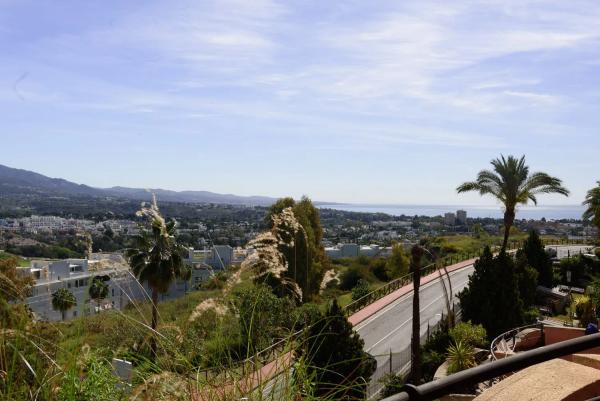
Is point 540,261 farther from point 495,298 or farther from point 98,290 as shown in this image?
point 98,290

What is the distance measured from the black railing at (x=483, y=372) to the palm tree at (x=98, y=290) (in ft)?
6.35

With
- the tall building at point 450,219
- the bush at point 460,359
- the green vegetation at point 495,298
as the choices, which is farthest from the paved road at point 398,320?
the tall building at point 450,219

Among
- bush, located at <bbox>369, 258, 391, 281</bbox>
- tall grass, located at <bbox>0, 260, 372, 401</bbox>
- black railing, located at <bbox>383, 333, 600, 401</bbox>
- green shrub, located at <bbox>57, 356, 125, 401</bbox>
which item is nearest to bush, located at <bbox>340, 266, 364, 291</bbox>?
bush, located at <bbox>369, 258, 391, 281</bbox>

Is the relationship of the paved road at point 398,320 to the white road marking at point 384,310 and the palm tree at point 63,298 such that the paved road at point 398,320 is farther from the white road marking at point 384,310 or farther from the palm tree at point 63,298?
the palm tree at point 63,298

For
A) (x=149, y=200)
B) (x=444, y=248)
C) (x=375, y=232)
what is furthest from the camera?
(x=375, y=232)

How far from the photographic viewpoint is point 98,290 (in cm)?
321

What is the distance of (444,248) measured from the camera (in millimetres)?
50531

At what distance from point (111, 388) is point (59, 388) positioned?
240 millimetres

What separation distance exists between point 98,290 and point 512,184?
2304 cm

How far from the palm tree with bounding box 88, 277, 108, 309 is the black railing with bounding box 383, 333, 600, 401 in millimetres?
1937

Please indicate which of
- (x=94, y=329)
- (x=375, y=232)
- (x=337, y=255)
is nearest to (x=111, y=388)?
(x=94, y=329)

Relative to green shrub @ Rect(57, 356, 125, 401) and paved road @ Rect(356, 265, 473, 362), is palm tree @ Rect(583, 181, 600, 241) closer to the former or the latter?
paved road @ Rect(356, 265, 473, 362)

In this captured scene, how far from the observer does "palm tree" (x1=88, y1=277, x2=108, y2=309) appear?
2867 millimetres

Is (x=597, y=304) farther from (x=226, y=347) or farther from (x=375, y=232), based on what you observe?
(x=375, y=232)
